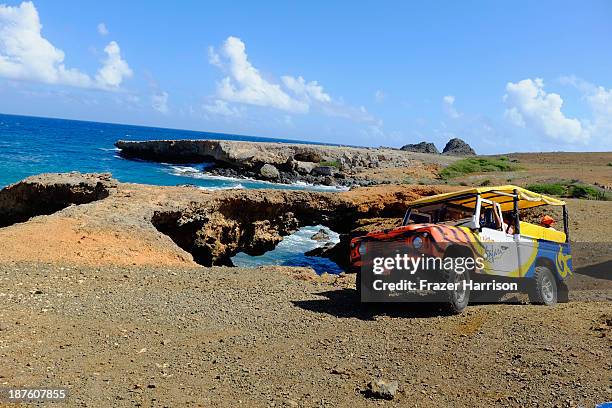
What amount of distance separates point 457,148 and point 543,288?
128854mm

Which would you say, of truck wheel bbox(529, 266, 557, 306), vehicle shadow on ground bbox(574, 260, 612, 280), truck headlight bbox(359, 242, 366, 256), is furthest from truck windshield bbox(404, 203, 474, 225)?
vehicle shadow on ground bbox(574, 260, 612, 280)

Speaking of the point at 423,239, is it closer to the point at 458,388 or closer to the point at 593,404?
the point at 458,388

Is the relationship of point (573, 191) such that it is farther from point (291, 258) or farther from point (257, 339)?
point (257, 339)

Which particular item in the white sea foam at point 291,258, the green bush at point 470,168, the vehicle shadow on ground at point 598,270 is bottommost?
the white sea foam at point 291,258

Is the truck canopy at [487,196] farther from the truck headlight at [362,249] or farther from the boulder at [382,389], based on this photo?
the boulder at [382,389]

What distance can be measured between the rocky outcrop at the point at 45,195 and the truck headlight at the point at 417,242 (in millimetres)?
16048

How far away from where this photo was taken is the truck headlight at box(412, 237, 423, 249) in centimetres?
843

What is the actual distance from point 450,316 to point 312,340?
2.62 meters

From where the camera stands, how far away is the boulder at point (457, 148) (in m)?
130

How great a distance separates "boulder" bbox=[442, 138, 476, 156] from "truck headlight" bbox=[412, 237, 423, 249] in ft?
409

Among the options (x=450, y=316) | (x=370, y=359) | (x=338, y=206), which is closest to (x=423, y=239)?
(x=450, y=316)

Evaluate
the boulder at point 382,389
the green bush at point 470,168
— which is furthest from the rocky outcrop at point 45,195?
the green bush at point 470,168

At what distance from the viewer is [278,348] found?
23.7 feet

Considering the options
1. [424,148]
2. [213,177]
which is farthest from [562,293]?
[424,148]
